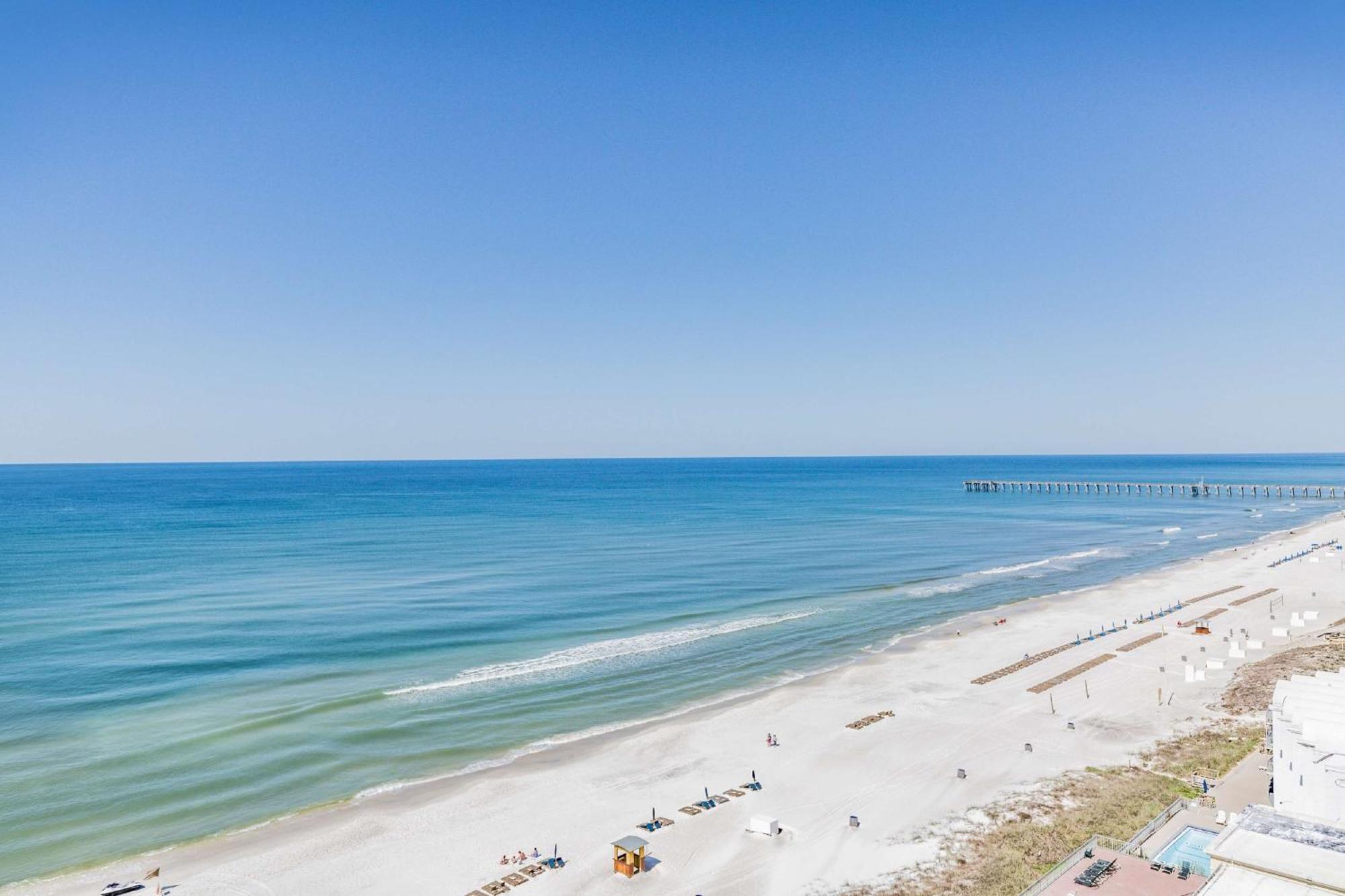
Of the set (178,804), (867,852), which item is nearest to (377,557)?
(178,804)

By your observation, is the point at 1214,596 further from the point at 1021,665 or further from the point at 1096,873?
the point at 1096,873

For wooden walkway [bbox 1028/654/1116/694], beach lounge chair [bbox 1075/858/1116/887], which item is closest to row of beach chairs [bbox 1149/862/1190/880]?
beach lounge chair [bbox 1075/858/1116/887]

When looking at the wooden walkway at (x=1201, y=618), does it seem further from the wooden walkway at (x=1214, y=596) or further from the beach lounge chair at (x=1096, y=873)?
the beach lounge chair at (x=1096, y=873)

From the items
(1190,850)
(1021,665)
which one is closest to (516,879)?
(1190,850)

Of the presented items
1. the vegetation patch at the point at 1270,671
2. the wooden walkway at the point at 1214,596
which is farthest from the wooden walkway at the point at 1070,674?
the wooden walkway at the point at 1214,596

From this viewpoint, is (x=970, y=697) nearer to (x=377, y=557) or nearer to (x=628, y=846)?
(x=628, y=846)

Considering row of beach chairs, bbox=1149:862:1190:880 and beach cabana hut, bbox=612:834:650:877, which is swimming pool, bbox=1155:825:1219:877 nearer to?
row of beach chairs, bbox=1149:862:1190:880

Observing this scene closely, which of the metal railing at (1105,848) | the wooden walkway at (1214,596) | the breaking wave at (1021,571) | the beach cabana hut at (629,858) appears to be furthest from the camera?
the breaking wave at (1021,571)
